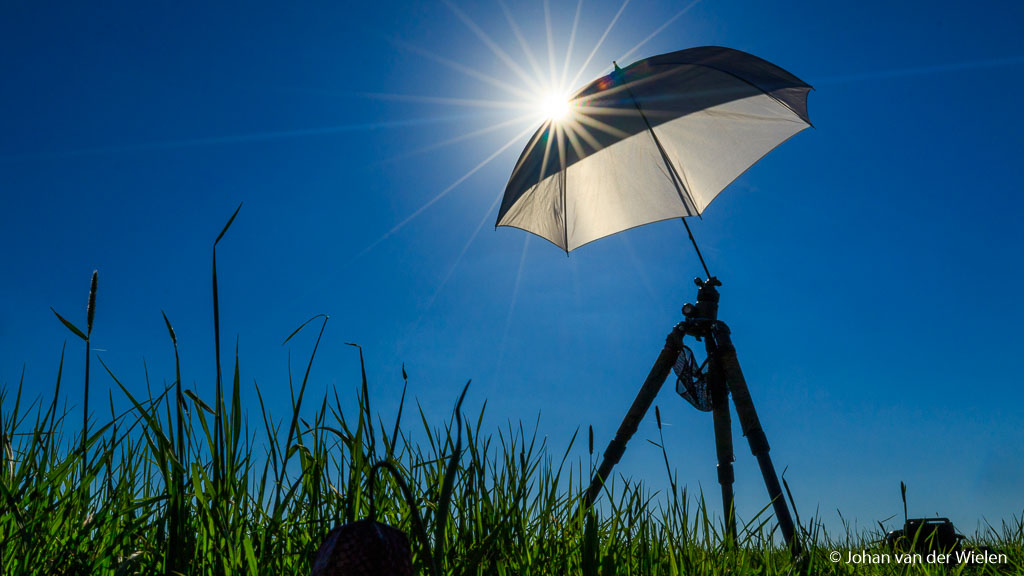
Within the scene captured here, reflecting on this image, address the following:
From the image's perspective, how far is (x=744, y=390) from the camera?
418cm

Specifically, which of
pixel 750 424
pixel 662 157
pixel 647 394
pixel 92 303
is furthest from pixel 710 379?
pixel 92 303

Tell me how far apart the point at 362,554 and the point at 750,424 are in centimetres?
374

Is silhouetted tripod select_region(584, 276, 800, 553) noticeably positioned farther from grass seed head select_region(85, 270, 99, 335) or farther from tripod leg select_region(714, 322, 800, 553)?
grass seed head select_region(85, 270, 99, 335)

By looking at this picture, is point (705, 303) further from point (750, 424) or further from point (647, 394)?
point (750, 424)

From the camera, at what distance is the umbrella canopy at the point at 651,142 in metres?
5.27

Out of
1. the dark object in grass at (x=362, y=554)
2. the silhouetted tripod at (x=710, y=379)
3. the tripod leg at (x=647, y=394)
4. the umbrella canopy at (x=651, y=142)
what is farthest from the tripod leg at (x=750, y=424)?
the dark object in grass at (x=362, y=554)

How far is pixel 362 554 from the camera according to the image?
29.1 inches

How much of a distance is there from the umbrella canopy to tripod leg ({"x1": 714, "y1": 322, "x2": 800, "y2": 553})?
172 centimetres

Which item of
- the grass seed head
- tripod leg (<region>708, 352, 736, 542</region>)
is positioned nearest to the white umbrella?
tripod leg (<region>708, 352, 736, 542</region>)

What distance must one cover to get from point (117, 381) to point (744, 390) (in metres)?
3.67

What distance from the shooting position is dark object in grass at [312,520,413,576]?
73 cm

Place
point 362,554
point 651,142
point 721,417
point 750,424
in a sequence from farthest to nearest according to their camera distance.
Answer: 1. point 651,142
2. point 721,417
3. point 750,424
4. point 362,554

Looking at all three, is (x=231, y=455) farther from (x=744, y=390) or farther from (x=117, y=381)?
(x=744, y=390)

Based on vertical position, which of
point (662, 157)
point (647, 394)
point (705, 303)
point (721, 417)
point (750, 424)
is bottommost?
point (750, 424)
